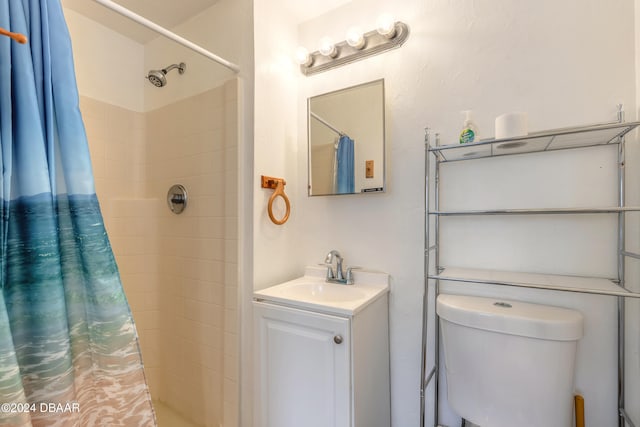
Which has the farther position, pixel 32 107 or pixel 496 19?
pixel 496 19

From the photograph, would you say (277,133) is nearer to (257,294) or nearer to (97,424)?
(257,294)

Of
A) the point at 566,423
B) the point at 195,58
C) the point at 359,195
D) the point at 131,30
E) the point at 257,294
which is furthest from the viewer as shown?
the point at 131,30

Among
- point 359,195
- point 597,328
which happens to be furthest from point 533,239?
point 359,195

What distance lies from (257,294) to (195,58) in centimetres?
138

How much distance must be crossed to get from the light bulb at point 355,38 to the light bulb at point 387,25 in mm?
Answer: 99

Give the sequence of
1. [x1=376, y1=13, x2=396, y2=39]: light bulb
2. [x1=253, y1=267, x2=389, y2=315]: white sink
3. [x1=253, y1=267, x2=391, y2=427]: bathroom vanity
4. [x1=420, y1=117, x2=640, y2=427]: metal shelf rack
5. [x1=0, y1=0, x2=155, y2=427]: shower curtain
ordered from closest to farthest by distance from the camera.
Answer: [x1=0, y1=0, x2=155, y2=427]: shower curtain
[x1=420, y1=117, x2=640, y2=427]: metal shelf rack
[x1=253, y1=267, x2=391, y2=427]: bathroom vanity
[x1=253, y1=267, x2=389, y2=315]: white sink
[x1=376, y1=13, x2=396, y2=39]: light bulb

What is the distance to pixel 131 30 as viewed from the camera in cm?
172

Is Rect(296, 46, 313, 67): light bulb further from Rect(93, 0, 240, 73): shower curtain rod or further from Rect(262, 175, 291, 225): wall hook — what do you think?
Rect(262, 175, 291, 225): wall hook

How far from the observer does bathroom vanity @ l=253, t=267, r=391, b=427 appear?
1010 millimetres

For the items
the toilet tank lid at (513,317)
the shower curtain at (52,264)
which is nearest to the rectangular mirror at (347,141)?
the toilet tank lid at (513,317)

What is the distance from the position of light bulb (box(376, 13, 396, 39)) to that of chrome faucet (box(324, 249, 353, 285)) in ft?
3.61

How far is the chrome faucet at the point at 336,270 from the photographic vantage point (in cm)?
140

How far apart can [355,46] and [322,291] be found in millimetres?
1260

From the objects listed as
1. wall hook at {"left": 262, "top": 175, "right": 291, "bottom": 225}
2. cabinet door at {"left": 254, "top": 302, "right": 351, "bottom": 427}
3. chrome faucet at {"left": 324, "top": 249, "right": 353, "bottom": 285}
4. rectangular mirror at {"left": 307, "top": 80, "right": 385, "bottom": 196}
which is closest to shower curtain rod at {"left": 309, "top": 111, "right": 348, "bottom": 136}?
rectangular mirror at {"left": 307, "top": 80, "right": 385, "bottom": 196}
